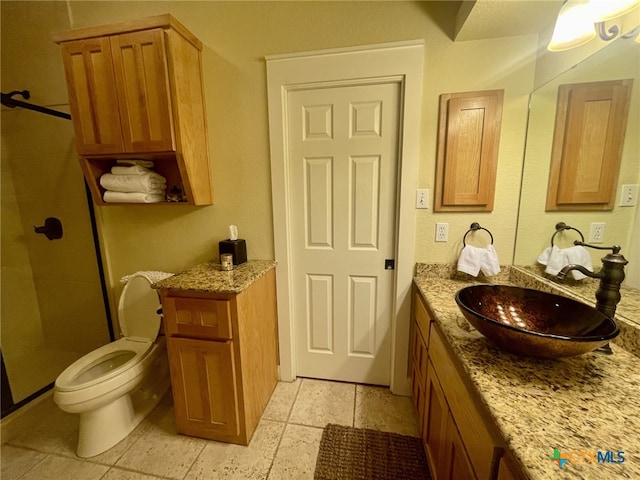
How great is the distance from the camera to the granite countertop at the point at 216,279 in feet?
4.28

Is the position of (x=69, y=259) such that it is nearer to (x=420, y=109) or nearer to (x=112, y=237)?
(x=112, y=237)

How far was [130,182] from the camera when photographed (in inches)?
63.0

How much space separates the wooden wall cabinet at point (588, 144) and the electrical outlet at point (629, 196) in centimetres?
4

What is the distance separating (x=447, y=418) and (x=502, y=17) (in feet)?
6.00

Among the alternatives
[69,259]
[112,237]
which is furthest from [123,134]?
[69,259]

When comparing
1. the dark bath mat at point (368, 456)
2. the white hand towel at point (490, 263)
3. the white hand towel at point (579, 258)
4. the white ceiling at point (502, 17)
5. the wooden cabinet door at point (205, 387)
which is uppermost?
the white ceiling at point (502, 17)

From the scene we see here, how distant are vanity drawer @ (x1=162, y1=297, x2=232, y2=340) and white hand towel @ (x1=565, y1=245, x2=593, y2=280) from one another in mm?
1677

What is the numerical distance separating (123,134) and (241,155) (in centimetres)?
66

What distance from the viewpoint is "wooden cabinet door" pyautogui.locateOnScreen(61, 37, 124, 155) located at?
4.69ft

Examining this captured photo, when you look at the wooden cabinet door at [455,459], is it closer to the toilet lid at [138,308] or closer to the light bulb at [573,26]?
the light bulb at [573,26]

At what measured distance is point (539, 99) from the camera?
4.51 feet

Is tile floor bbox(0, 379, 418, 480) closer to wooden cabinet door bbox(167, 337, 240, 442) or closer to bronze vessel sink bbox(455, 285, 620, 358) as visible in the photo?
wooden cabinet door bbox(167, 337, 240, 442)

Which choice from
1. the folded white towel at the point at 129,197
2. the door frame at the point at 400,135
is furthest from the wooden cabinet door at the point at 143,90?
the door frame at the point at 400,135

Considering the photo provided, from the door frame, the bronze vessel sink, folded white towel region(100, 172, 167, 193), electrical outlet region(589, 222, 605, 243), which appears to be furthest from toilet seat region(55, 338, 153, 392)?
electrical outlet region(589, 222, 605, 243)
